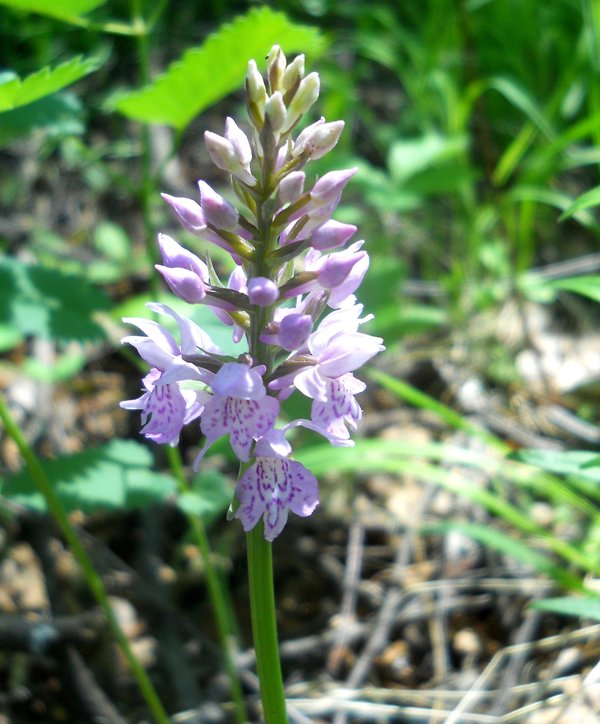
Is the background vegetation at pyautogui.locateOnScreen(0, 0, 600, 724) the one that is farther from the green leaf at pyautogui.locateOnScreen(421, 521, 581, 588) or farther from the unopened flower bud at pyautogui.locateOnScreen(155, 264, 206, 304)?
the unopened flower bud at pyautogui.locateOnScreen(155, 264, 206, 304)

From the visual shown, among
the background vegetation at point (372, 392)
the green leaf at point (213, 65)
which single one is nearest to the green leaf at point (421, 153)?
the background vegetation at point (372, 392)

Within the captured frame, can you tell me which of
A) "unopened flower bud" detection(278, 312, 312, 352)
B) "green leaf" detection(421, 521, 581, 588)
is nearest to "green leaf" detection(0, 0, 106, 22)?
"unopened flower bud" detection(278, 312, 312, 352)

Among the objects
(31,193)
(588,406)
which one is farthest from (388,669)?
(31,193)

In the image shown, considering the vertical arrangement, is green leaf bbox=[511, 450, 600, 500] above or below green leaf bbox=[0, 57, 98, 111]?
below

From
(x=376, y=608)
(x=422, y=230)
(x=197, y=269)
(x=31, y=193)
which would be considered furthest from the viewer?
(x=31, y=193)

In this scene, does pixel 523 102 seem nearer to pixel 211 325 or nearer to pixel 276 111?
pixel 211 325

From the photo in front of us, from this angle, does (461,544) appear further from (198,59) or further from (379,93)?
(379,93)
